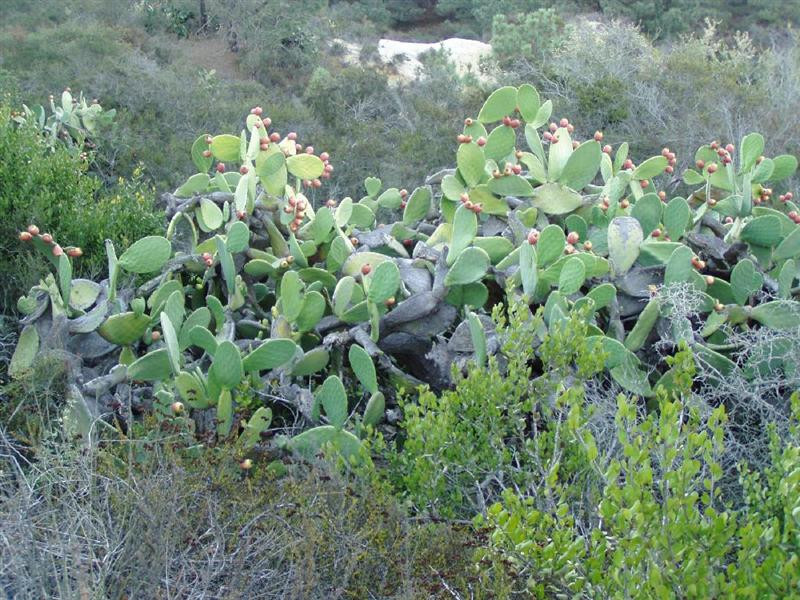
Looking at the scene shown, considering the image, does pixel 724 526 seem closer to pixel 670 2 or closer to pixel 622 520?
pixel 622 520

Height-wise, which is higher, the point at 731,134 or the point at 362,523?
the point at 362,523

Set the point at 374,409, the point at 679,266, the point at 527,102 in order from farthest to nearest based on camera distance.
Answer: the point at 527,102 → the point at 679,266 → the point at 374,409

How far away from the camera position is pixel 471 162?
4.74 m

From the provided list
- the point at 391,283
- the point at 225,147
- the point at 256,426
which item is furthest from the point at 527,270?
the point at 225,147

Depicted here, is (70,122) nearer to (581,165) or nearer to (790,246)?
(581,165)

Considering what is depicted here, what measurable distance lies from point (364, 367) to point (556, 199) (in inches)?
60.7

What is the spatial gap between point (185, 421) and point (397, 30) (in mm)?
29142

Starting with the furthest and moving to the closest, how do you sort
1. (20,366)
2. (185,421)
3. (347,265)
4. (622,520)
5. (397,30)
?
(397,30), (347,265), (20,366), (185,421), (622,520)

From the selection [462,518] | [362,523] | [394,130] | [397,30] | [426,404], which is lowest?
[397,30]

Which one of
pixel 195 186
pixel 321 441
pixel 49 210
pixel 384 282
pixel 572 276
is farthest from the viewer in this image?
pixel 49 210

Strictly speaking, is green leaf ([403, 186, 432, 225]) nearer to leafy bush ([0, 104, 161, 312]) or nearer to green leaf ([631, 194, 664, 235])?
green leaf ([631, 194, 664, 235])

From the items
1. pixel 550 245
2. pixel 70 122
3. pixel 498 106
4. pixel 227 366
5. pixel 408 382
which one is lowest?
pixel 70 122

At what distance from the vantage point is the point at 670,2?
29.0m

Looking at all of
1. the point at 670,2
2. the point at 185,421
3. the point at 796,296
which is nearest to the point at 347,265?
the point at 185,421
